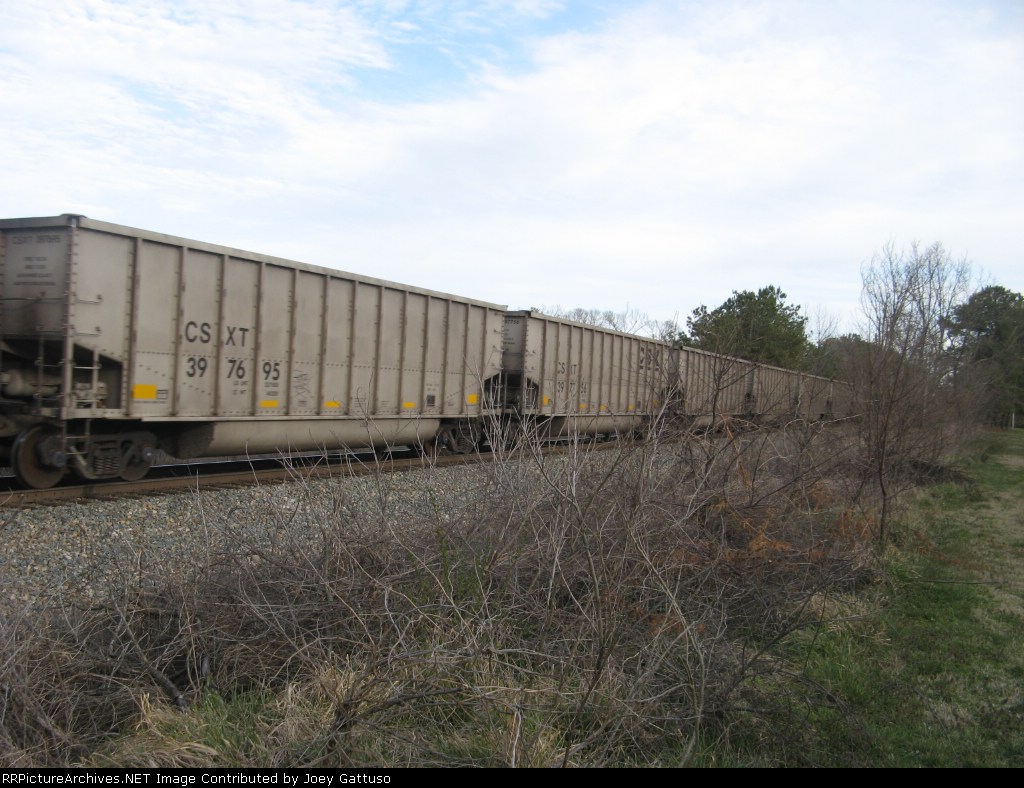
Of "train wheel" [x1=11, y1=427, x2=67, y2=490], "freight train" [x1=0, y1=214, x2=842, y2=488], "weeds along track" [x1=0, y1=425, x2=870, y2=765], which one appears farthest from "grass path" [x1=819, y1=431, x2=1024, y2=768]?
"train wheel" [x1=11, y1=427, x2=67, y2=490]

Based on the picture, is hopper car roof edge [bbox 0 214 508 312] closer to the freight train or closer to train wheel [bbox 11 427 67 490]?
the freight train

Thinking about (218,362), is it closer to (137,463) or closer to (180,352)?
(180,352)

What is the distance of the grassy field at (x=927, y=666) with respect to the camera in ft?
14.6

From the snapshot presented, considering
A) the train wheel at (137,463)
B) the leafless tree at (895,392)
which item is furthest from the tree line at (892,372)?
the train wheel at (137,463)

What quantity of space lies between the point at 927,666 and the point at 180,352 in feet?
30.4

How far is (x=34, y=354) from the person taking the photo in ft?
31.0

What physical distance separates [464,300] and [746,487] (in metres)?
9.14

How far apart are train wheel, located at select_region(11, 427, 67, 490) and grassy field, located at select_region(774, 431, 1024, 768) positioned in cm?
868

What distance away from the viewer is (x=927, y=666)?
587cm

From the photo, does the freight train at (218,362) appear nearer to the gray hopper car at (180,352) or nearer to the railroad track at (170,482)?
the gray hopper car at (180,352)

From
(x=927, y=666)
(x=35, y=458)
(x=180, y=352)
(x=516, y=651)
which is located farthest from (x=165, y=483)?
(x=927, y=666)

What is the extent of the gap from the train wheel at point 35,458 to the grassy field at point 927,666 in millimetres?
8679

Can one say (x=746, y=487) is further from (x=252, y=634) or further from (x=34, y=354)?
(x=34, y=354)
